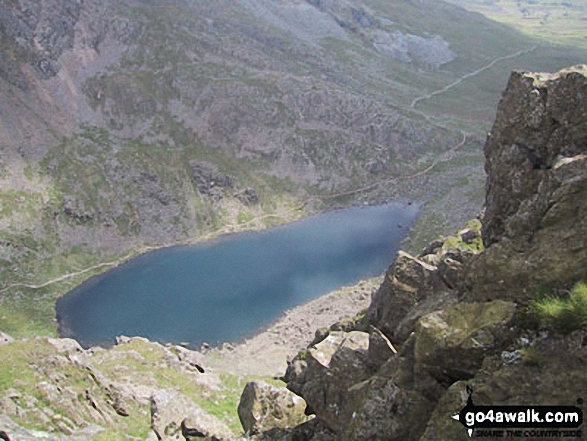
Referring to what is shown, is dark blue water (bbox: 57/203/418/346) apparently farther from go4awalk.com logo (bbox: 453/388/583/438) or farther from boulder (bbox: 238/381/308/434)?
go4awalk.com logo (bbox: 453/388/583/438)

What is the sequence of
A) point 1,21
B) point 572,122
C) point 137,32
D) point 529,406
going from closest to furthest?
point 529,406 < point 572,122 < point 1,21 < point 137,32

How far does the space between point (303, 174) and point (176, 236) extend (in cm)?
4550

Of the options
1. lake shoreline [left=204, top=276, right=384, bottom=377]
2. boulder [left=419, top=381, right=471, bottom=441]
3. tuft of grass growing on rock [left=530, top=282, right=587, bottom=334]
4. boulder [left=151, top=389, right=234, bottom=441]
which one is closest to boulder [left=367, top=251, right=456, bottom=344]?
boulder [left=419, top=381, right=471, bottom=441]

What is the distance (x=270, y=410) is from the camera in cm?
2988

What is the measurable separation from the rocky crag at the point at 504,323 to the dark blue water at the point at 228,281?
67909 mm

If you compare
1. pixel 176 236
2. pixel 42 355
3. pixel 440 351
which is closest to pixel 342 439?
pixel 440 351

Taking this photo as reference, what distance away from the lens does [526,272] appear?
678 inches

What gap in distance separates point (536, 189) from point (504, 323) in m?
8.30

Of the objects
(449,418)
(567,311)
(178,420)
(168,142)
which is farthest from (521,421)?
(168,142)

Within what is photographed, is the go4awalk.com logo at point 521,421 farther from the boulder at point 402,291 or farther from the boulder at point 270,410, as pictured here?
the boulder at point 270,410

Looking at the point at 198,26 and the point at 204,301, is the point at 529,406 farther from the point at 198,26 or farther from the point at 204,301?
the point at 198,26

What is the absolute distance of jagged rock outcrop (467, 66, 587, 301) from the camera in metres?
16.9

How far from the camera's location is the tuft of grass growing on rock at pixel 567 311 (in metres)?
14.4

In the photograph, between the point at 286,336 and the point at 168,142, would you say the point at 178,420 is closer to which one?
the point at 286,336
